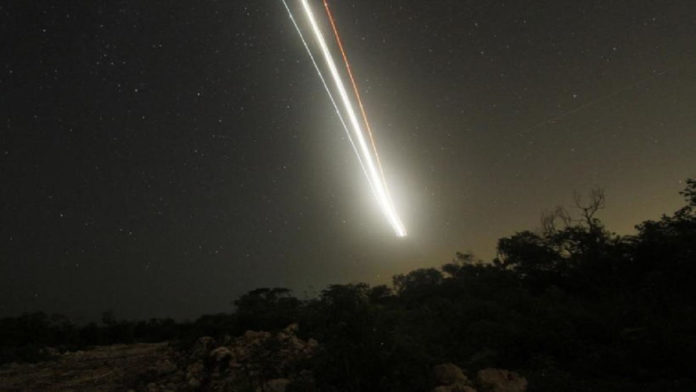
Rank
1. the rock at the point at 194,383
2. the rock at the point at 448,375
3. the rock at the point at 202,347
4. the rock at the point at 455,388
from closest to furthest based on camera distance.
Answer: the rock at the point at 455,388 < the rock at the point at 448,375 < the rock at the point at 194,383 < the rock at the point at 202,347

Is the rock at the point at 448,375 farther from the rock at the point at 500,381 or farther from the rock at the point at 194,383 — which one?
the rock at the point at 194,383

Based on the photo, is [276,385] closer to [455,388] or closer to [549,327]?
[455,388]

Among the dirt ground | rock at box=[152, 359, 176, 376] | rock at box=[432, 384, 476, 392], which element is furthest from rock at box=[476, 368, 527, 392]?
rock at box=[152, 359, 176, 376]

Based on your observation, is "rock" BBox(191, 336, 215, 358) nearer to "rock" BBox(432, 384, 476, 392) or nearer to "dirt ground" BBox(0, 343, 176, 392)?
"dirt ground" BBox(0, 343, 176, 392)

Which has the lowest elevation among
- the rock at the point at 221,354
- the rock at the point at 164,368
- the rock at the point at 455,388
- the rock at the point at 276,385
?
the rock at the point at 455,388

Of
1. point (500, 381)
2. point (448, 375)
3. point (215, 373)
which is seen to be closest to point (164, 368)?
point (215, 373)

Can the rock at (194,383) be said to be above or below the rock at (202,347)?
below

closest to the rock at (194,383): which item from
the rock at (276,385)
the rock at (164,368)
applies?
the rock at (164,368)

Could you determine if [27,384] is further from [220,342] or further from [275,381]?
[275,381]
